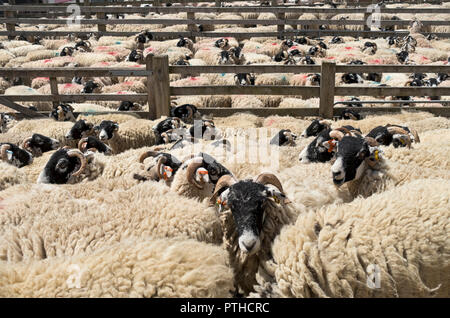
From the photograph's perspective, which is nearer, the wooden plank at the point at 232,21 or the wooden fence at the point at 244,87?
the wooden fence at the point at 244,87

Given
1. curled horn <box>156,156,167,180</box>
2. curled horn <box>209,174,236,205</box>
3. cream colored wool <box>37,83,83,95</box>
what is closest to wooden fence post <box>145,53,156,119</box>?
cream colored wool <box>37,83,83,95</box>

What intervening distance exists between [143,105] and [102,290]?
578 cm

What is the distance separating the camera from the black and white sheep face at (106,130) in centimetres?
556

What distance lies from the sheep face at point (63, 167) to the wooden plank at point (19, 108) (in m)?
3.00

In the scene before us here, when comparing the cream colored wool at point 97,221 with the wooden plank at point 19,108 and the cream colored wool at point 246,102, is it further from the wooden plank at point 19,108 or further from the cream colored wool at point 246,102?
the cream colored wool at point 246,102

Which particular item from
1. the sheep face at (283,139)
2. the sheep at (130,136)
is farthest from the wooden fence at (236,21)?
the sheep face at (283,139)

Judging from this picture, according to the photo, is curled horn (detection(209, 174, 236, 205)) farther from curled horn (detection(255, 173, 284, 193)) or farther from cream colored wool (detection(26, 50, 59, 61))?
cream colored wool (detection(26, 50, 59, 61))

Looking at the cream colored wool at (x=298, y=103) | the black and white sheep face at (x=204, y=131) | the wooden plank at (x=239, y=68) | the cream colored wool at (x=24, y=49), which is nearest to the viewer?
the black and white sheep face at (x=204, y=131)

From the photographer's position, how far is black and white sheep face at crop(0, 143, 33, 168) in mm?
4613

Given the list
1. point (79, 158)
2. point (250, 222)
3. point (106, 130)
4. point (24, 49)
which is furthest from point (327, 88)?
point (24, 49)
